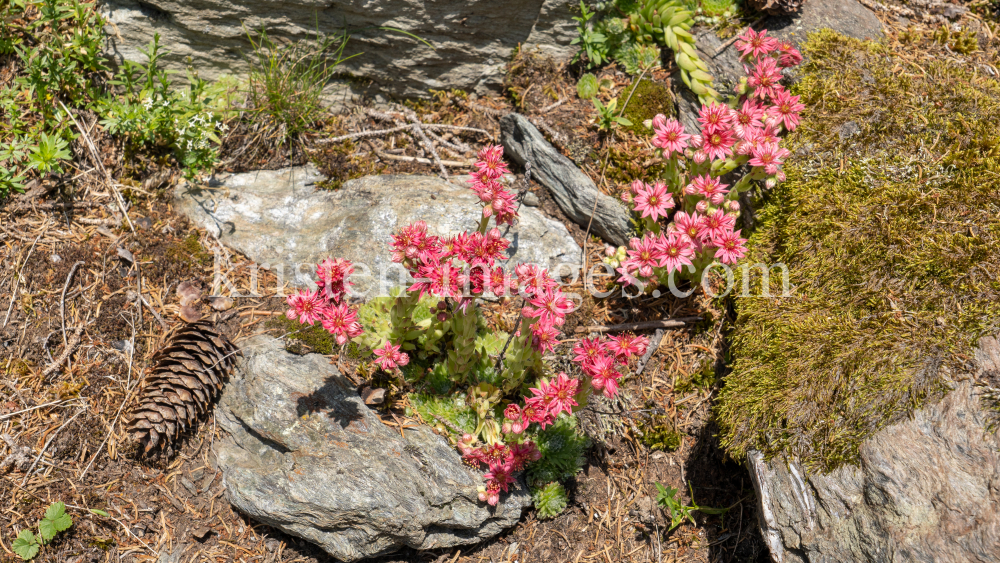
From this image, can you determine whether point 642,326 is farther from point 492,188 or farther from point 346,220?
point 346,220

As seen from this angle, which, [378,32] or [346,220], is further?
[378,32]

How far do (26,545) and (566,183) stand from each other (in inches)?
166

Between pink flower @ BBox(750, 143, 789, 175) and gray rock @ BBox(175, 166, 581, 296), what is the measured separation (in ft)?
4.71

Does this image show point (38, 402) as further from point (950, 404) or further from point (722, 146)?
point (950, 404)

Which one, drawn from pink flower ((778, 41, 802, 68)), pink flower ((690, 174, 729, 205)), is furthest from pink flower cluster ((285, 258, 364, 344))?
pink flower ((778, 41, 802, 68))

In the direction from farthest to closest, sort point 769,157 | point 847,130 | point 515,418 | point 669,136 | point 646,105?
point 646,105 < point 847,130 < point 669,136 < point 769,157 < point 515,418

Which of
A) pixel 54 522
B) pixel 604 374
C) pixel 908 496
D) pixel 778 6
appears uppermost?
pixel 778 6

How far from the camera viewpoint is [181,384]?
12.0 feet

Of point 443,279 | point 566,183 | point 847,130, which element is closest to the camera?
point 443,279

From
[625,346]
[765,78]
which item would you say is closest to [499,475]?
[625,346]

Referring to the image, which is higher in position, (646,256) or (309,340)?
(646,256)

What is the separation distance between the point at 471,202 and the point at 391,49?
157 cm

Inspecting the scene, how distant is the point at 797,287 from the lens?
3.70 meters

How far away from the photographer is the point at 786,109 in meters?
3.89
